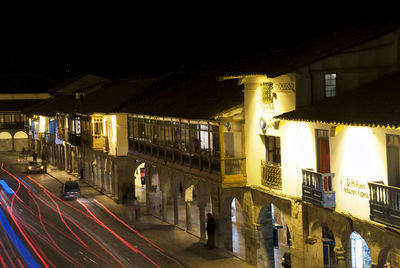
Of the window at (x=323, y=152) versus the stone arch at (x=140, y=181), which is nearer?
the window at (x=323, y=152)

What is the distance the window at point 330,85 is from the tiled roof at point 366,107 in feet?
2.42

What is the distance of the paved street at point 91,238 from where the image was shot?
103ft

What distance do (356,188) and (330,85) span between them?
4.09 meters

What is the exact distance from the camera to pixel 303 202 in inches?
985

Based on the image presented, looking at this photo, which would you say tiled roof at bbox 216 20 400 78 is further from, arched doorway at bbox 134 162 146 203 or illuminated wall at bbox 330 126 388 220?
arched doorway at bbox 134 162 146 203

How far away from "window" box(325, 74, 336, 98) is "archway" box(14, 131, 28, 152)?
3274 inches

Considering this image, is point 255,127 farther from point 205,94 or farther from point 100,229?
point 100,229

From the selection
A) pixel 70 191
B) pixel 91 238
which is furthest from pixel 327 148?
pixel 70 191

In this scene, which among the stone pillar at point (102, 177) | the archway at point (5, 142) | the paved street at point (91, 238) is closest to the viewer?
the paved street at point (91, 238)

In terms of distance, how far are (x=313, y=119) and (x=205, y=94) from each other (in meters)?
16.6

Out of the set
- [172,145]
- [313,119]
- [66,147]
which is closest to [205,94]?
[172,145]

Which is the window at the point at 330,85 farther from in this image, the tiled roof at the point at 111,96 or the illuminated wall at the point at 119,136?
the illuminated wall at the point at 119,136

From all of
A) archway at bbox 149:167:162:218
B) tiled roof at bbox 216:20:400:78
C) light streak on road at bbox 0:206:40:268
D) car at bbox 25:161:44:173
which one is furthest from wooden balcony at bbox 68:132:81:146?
tiled roof at bbox 216:20:400:78

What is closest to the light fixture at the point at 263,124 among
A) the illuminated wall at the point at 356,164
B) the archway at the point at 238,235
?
the illuminated wall at the point at 356,164
